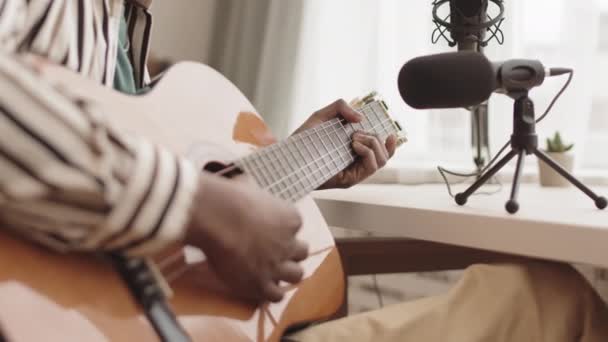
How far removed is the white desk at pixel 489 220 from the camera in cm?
69

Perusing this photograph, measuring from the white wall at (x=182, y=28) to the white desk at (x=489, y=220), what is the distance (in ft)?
3.36

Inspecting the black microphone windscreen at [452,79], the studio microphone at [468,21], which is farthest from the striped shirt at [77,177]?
the studio microphone at [468,21]

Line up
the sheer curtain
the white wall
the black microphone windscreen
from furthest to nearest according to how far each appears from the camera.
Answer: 1. the white wall
2. the sheer curtain
3. the black microphone windscreen

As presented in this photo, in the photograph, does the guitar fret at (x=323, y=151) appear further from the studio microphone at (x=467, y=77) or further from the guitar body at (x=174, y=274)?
the studio microphone at (x=467, y=77)

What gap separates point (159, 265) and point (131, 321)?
8 cm

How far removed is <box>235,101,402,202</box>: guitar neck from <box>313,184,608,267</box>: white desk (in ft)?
0.37

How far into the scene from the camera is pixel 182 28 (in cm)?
202

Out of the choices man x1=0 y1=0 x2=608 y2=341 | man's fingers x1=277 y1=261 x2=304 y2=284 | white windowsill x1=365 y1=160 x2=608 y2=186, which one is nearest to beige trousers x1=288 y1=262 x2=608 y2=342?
man x1=0 y1=0 x2=608 y2=341

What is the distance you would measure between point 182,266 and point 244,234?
0.10 m

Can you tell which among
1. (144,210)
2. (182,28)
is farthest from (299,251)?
(182,28)

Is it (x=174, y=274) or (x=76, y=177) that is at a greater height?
(x=76, y=177)

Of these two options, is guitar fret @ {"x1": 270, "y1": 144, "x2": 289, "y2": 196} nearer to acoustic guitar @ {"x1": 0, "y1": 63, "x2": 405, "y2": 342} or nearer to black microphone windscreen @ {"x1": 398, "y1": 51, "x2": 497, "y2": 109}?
acoustic guitar @ {"x1": 0, "y1": 63, "x2": 405, "y2": 342}

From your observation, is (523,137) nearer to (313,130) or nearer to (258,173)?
(313,130)

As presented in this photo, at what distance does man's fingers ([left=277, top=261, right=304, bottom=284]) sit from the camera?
0.70m
